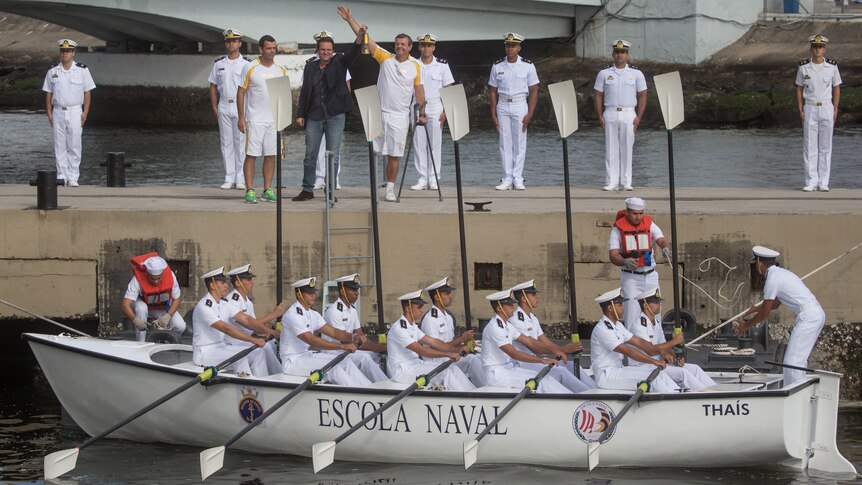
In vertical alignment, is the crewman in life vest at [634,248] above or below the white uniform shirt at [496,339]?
above

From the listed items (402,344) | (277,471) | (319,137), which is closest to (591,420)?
(402,344)

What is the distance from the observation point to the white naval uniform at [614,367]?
13734 millimetres

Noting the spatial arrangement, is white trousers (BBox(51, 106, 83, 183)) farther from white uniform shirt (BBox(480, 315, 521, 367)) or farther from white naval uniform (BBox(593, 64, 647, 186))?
white uniform shirt (BBox(480, 315, 521, 367))

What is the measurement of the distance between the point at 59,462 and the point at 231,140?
22.2 ft

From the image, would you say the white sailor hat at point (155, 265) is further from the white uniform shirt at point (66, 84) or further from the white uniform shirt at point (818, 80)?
the white uniform shirt at point (818, 80)

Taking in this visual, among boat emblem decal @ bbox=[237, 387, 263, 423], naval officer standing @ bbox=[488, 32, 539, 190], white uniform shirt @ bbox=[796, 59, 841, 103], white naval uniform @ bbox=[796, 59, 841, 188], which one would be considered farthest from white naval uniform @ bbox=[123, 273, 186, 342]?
white uniform shirt @ bbox=[796, 59, 841, 103]

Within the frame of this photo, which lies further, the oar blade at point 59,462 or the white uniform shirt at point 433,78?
the white uniform shirt at point 433,78

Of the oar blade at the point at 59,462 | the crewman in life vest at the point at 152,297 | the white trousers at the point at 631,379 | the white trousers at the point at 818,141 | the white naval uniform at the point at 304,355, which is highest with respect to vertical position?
the white trousers at the point at 818,141

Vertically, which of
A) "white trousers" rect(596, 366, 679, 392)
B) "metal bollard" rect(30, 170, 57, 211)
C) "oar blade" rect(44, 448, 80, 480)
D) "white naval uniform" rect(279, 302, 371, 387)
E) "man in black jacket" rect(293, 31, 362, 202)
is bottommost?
"oar blade" rect(44, 448, 80, 480)

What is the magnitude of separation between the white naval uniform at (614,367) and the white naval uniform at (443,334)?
114 cm

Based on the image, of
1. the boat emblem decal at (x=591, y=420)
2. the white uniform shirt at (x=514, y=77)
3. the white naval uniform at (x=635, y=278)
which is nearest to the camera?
the boat emblem decal at (x=591, y=420)

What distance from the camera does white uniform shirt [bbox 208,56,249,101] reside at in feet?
62.4

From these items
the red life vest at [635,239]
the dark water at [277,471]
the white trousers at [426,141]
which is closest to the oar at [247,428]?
the dark water at [277,471]

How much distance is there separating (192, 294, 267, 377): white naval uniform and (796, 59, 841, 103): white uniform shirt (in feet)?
27.1
